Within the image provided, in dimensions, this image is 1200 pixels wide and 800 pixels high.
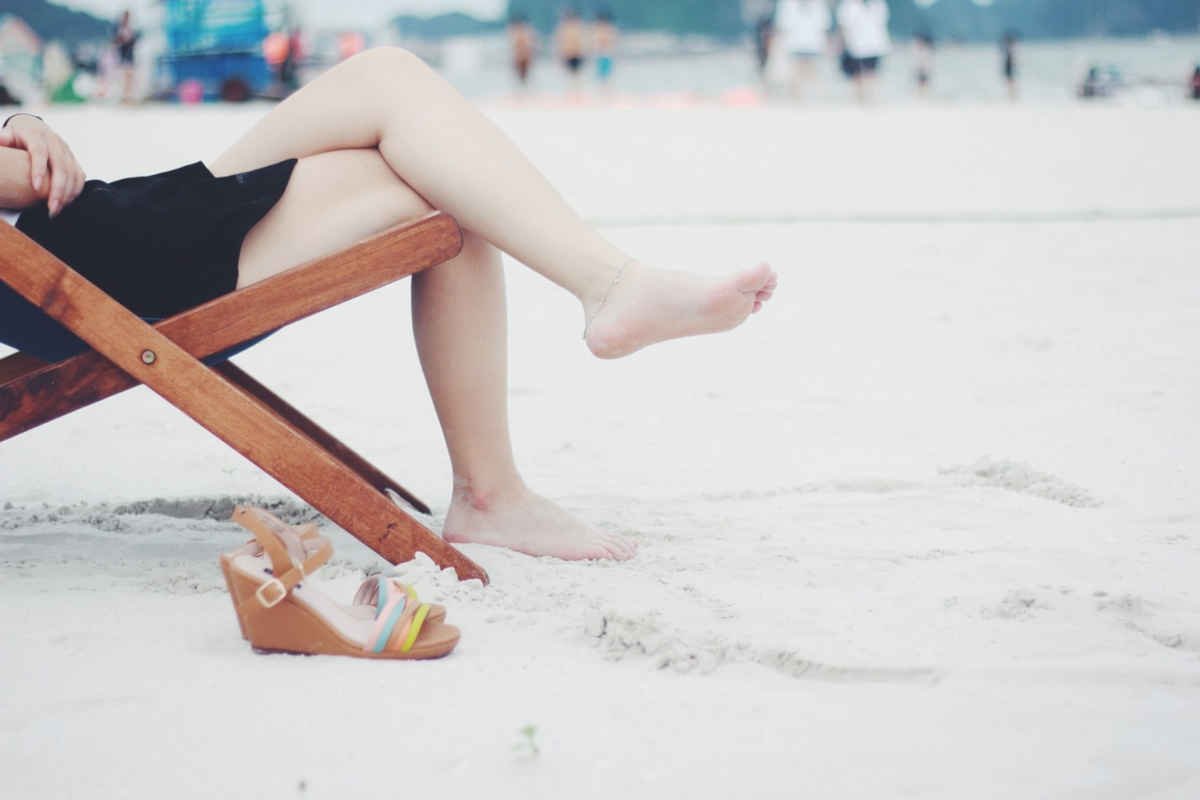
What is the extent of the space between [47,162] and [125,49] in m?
19.2

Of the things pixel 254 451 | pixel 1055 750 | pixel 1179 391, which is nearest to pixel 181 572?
pixel 254 451

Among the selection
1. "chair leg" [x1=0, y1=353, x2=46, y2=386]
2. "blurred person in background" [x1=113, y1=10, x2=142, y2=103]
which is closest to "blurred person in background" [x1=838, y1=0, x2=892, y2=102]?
"blurred person in background" [x1=113, y1=10, x2=142, y2=103]

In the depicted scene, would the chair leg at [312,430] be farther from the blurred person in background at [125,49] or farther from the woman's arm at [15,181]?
the blurred person in background at [125,49]

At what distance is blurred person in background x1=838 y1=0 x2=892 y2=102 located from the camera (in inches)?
647

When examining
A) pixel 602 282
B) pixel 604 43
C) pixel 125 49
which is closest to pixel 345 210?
pixel 602 282

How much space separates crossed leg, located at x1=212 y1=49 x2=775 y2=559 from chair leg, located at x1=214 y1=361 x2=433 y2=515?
1.58ft

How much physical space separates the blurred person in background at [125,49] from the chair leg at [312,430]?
18354 mm

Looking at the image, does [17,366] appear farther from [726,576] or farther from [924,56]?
[924,56]

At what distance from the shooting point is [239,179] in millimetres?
2334

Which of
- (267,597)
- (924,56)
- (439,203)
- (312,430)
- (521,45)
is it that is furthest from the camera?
(924,56)

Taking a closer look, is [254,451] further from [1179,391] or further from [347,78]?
[1179,391]

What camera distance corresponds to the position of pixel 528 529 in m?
2.60

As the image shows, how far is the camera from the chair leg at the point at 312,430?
9.14 ft

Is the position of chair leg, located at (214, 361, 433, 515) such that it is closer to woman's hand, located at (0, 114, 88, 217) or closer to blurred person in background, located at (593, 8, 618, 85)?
woman's hand, located at (0, 114, 88, 217)
